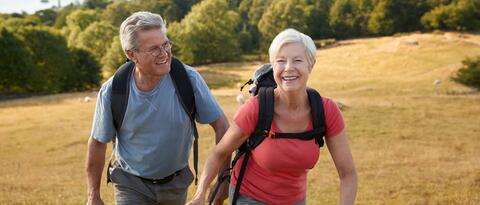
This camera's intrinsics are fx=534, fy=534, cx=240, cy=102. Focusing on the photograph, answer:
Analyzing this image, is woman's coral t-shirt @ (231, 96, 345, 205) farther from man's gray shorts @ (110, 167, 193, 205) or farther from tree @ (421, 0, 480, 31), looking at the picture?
tree @ (421, 0, 480, 31)

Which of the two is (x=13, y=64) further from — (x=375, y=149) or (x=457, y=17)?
(x=457, y=17)

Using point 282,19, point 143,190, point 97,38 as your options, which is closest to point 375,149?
point 143,190

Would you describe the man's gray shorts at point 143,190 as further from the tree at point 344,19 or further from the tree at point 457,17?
the tree at point 344,19

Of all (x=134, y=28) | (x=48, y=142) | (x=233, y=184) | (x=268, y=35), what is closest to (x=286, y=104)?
(x=233, y=184)

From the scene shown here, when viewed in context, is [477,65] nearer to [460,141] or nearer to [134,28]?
[460,141]

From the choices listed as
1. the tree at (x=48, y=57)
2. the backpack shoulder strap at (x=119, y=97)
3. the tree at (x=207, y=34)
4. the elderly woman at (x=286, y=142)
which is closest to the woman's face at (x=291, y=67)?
the elderly woman at (x=286, y=142)

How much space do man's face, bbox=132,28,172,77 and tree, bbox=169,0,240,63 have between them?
256 feet

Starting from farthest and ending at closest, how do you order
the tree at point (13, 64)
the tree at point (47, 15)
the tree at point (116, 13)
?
the tree at point (47, 15) < the tree at point (116, 13) < the tree at point (13, 64)

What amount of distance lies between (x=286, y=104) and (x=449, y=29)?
9369 centimetres

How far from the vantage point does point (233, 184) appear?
13.7 ft

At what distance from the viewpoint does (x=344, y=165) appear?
3.95m

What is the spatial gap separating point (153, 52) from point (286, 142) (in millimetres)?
1405

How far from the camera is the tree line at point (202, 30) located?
62.9m

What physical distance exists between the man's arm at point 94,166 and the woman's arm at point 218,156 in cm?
124
